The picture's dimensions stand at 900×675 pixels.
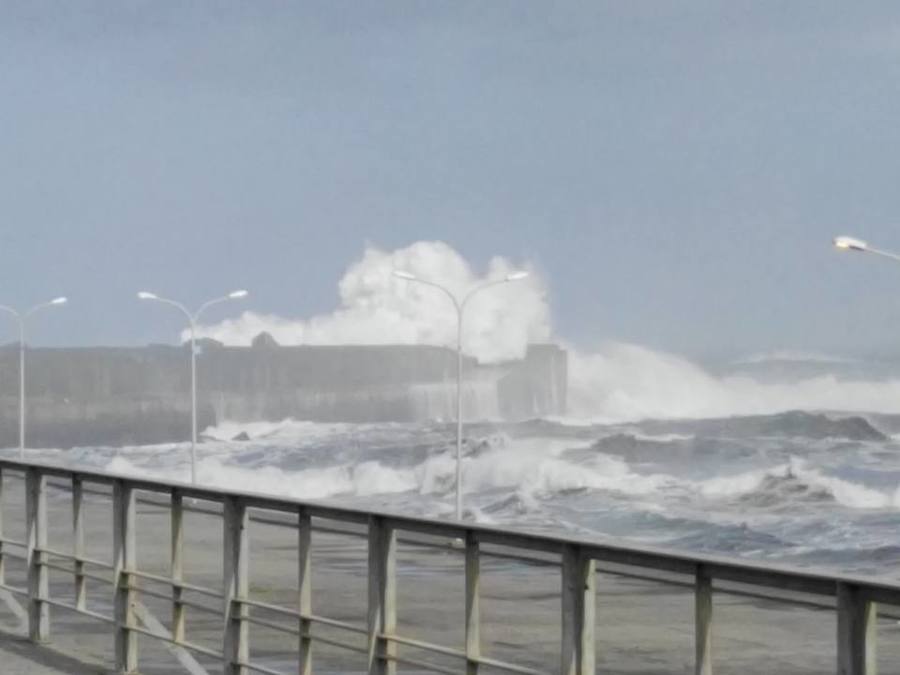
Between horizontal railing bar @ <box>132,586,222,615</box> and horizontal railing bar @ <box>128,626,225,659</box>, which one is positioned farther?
horizontal railing bar @ <box>132,586,222,615</box>

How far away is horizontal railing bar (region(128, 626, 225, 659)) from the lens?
10451 millimetres

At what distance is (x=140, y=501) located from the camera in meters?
11.8

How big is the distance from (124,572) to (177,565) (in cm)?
83

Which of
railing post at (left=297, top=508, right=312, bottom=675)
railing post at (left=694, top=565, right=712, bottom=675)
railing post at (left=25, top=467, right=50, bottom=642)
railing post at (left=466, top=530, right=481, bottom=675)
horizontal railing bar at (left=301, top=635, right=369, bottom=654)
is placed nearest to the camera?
railing post at (left=694, top=565, right=712, bottom=675)

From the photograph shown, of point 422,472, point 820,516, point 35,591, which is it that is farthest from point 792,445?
point 35,591

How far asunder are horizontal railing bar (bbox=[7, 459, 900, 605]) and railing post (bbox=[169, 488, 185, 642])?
0.15 metres

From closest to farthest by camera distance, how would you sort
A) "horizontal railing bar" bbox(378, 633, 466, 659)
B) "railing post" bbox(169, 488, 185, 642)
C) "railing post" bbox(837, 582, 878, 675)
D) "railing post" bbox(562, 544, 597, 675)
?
"railing post" bbox(837, 582, 878, 675) < "railing post" bbox(562, 544, 597, 675) < "horizontal railing bar" bbox(378, 633, 466, 659) < "railing post" bbox(169, 488, 185, 642)

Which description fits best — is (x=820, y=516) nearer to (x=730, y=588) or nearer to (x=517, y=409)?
(x=517, y=409)

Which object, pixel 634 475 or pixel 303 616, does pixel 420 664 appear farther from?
pixel 634 475

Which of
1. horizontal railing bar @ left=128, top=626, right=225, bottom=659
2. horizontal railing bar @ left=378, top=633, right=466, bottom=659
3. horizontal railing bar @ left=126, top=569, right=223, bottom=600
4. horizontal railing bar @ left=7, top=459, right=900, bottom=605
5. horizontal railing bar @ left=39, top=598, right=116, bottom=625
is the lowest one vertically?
horizontal railing bar @ left=39, top=598, right=116, bottom=625

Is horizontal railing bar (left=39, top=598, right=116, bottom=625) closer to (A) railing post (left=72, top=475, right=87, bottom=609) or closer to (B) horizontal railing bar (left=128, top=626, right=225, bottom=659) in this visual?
(A) railing post (left=72, top=475, right=87, bottom=609)

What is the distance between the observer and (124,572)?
11.6 metres

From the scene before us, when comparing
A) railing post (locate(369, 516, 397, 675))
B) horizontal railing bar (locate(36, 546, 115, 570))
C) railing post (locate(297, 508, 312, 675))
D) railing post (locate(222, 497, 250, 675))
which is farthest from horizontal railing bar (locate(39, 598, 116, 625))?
railing post (locate(369, 516, 397, 675))

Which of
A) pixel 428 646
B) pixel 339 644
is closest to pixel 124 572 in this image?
pixel 339 644
